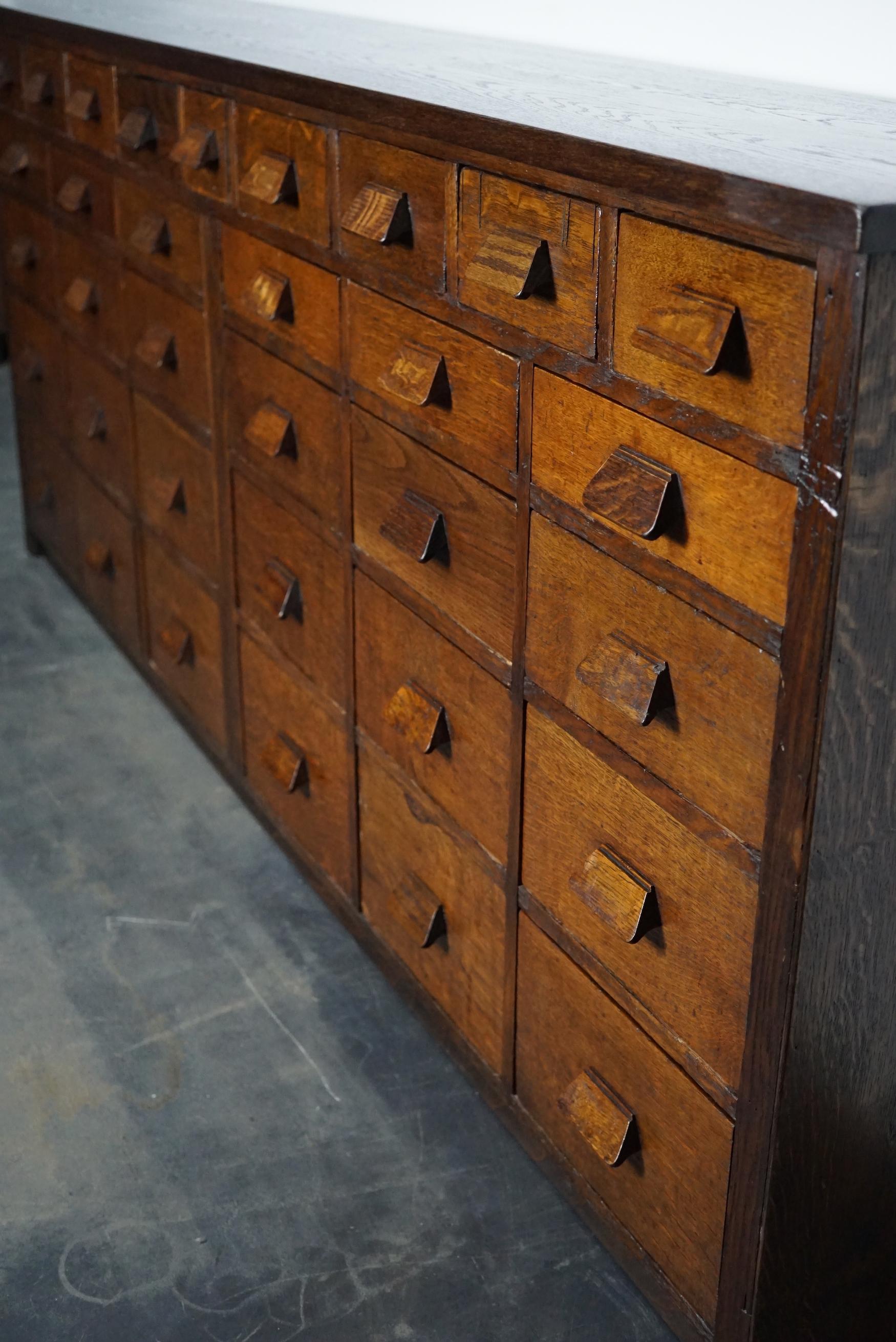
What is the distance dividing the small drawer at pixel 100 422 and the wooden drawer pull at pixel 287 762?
0.69 metres

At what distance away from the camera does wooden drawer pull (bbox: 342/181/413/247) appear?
159 cm

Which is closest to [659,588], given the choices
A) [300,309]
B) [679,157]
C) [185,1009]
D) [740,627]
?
[740,627]

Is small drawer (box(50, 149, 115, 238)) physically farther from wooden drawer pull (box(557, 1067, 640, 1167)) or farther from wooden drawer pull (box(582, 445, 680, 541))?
wooden drawer pull (box(557, 1067, 640, 1167))

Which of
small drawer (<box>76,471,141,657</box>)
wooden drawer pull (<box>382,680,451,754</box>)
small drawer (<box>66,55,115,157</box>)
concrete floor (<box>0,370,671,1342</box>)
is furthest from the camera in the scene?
small drawer (<box>76,471,141,657</box>)

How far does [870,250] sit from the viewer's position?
1.00 meters

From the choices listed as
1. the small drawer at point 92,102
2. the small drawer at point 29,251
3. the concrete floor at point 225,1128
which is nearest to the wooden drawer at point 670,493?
the concrete floor at point 225,1128

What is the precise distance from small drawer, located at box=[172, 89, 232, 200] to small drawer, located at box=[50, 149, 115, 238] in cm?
42

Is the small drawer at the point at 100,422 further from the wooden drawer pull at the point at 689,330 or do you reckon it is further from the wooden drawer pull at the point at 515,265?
the wooden drawer pull at the point at 689,330

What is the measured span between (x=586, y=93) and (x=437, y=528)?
1.62 feet

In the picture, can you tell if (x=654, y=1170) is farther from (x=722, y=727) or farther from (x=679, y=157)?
(x=679, y=157)

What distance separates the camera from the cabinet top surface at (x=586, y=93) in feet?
3.85

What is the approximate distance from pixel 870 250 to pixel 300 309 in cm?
104

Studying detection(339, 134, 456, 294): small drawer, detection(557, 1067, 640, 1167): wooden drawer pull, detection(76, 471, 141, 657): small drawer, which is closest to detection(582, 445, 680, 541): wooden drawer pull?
detection(339, 134, 456, 294): small drawer

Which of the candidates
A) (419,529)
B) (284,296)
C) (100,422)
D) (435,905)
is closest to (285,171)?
(284,296)
